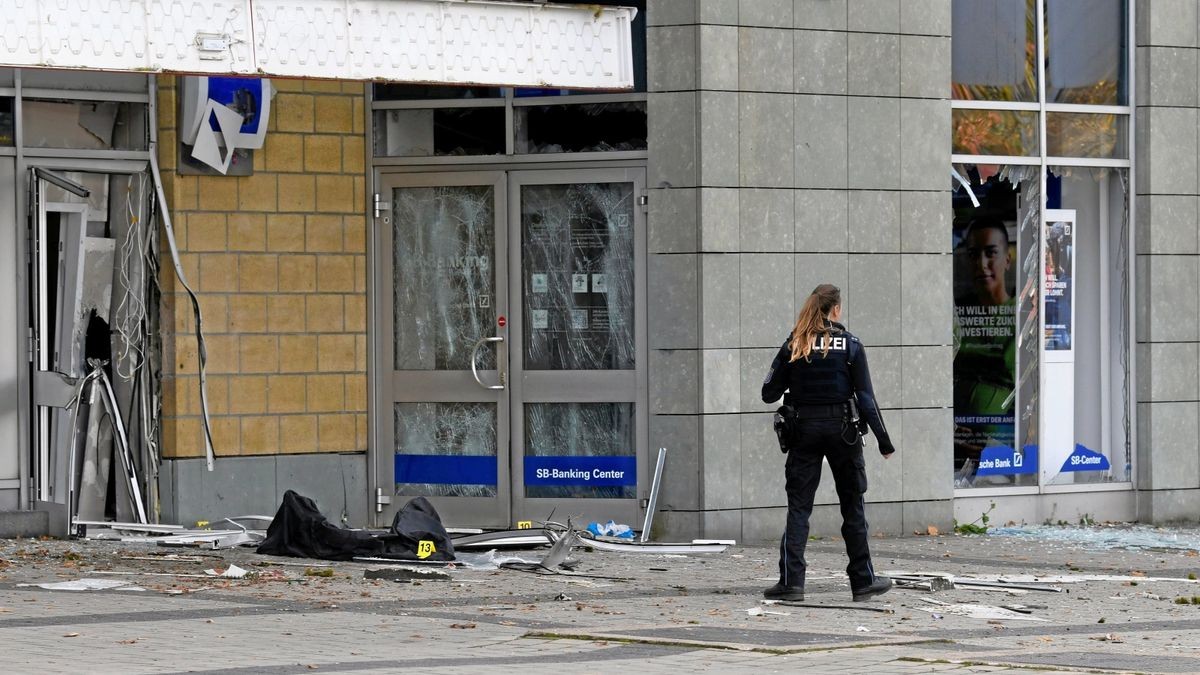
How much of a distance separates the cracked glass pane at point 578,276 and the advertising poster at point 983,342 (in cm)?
264

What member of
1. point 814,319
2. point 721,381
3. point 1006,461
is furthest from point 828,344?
point 1006,461

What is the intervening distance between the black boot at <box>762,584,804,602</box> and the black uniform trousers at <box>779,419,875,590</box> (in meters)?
0.03

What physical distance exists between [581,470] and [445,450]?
3.34 feet

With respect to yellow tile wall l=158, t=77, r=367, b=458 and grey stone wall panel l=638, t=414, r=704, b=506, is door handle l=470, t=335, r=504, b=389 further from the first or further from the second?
grey stone wall panel l=638, t=414, r=704, b=506

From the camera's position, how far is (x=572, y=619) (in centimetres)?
936

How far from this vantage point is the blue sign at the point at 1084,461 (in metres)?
15.0

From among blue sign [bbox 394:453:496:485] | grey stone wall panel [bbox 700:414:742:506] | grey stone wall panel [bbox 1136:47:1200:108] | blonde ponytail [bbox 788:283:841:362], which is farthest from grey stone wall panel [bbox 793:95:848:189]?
blonde ponytail [bbox 788:283:841:362]

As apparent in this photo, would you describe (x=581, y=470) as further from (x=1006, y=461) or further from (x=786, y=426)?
(x=786, y=426)

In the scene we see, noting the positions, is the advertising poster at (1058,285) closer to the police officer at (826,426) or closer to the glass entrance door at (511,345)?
the glass entrance door at (511,345)

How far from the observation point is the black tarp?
38.4ft

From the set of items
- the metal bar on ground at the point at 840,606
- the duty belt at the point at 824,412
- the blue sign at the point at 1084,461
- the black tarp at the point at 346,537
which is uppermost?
the duty belt at the point at 824,412

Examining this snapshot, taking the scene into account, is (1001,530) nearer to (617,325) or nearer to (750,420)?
(750,420)

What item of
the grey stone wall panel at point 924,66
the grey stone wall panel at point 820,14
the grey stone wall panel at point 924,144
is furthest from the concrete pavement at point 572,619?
the grey stone wall panel at point 820,14

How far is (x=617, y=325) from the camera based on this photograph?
1366 cm
